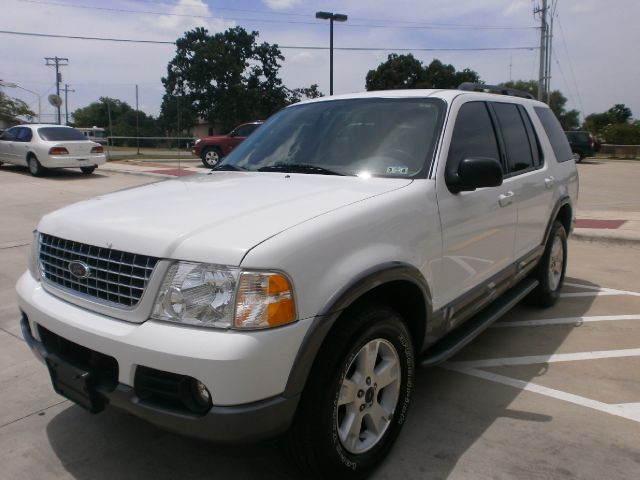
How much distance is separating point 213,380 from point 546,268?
3793mm

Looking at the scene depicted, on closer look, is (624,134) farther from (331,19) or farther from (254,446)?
(254,446)

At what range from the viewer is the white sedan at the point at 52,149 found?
15523 millimetres

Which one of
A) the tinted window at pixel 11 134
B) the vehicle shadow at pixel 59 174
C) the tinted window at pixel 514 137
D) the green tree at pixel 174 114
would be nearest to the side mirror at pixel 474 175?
the tinted window at pixel 514 137

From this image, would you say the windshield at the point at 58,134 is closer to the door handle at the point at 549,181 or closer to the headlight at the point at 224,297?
the door handle at the point at 549,181

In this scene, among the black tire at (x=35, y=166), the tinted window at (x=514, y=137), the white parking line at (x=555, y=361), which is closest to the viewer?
the white parking line at (x=555, y=361)

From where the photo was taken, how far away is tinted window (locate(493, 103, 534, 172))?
4090mm

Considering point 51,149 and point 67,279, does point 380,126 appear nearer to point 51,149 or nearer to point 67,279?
point 67,279

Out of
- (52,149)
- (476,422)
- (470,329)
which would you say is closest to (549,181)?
(470,329)

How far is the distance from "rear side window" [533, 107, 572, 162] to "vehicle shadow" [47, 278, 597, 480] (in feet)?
7.85

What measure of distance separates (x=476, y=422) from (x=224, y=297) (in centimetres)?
185

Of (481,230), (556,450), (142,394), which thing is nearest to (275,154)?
(481,230)

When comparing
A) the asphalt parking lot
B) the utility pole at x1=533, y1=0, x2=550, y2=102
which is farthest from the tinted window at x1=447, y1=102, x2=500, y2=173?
the utility pole at x1=533, y1=0, x2=550, y2=102

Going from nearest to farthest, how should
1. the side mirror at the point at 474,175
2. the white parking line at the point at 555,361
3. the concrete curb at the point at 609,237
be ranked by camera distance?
1. the side mirror at the point at 474,175
2. the white parking line at the point at 555,361
3. the concrete curb at the point at 609,237

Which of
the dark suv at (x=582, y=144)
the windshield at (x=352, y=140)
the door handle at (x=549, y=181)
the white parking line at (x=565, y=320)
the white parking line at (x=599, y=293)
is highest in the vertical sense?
the dark suv at (x=582, y=144)
